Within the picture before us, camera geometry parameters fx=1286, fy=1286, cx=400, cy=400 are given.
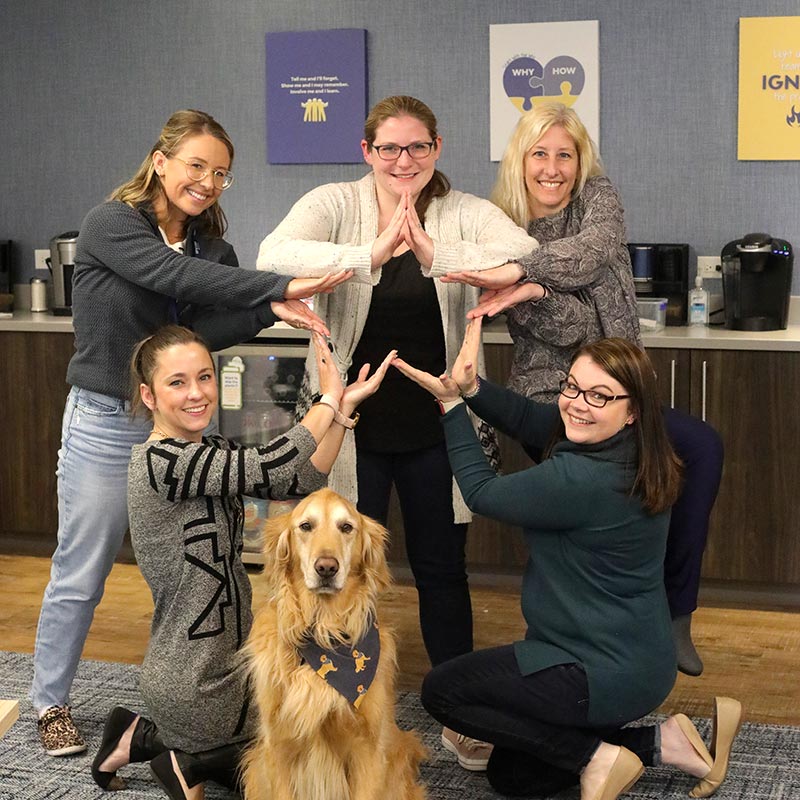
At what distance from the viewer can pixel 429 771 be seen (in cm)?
298

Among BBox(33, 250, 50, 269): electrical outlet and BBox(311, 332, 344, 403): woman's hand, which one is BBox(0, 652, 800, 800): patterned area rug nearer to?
BBox(311, 332, 344, 403): woman's hand

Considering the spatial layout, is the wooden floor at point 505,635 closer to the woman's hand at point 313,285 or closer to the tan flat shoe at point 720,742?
the tan flat shoe at point 720,742

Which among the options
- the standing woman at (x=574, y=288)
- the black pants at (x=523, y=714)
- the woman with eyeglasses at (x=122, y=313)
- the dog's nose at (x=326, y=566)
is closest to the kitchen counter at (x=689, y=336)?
the standing woman at (x=574, y=288)

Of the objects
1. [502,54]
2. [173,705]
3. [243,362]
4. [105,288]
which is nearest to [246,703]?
[173,705]

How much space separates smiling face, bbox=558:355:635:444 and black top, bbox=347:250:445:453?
1.29ft

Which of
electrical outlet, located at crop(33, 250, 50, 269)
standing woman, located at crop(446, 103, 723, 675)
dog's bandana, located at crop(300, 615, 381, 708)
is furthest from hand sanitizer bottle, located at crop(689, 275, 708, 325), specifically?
electrical outlet, located at crop(33, 250, 50, 269)

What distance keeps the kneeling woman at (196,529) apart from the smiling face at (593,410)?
0.39m

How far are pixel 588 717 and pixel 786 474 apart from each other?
175 cm

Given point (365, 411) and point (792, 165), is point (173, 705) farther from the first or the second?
point (792, 165)

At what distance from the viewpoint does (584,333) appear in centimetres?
288

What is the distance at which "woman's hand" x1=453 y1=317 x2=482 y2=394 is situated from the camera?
2723 mm

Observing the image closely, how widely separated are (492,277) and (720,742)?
3.77ft

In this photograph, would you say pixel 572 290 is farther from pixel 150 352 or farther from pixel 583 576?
pixel 150 352

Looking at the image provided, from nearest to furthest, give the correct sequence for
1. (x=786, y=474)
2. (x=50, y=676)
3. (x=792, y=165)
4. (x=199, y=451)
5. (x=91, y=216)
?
(x=199, y=451) < (x=91, y=216) < (x=50, y=676) < (x=786, y=474) < (x=792, y=165)
